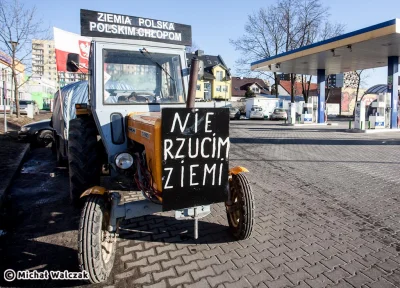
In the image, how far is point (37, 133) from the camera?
11.8 m

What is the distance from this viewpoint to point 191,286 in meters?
2.79

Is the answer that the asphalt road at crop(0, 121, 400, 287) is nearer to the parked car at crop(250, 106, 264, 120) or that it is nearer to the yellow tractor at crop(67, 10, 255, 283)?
the yellow tractor at crop(67, 10, 255, 283)

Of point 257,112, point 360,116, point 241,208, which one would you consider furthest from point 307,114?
point 241,208

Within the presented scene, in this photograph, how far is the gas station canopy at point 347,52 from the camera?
44.5 ft

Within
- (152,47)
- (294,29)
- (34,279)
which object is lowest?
(34,279)

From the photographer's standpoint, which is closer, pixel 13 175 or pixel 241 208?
pixel 241 208

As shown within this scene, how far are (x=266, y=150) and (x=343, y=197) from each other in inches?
218

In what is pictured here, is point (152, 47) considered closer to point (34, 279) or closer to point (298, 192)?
point (34, 279)

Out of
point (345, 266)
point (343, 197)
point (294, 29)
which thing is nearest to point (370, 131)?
point (343, 197)

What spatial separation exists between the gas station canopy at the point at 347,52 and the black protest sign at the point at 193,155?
44.1ft

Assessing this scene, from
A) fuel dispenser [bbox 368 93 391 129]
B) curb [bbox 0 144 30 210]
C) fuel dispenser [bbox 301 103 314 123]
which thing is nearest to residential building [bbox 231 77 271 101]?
fuel dispenser [bbox 301 103 314 123]

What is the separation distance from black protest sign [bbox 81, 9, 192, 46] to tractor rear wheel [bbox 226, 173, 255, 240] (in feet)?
7.74

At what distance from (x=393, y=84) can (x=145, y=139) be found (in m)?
18.9

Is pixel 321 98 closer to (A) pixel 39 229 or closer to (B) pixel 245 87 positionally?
(A) pixel 39 229
